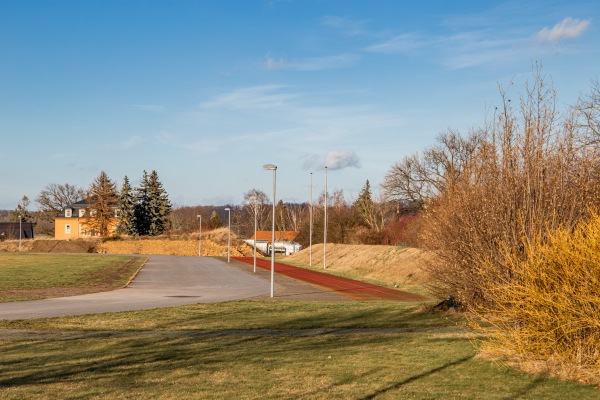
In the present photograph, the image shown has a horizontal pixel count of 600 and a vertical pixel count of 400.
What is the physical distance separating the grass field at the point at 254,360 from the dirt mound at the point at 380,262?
1514 cm

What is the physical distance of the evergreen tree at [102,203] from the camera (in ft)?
349

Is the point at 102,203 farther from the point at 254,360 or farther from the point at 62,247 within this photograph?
the point at 254,360

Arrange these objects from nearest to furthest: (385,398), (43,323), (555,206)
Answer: (385,398), (555,206), (43,323)

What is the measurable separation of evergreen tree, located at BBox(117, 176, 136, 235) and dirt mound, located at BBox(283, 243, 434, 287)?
1918 inches

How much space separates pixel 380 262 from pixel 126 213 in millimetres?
68083

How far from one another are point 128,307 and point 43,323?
4.98m

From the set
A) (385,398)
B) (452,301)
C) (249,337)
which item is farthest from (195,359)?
(452,301)

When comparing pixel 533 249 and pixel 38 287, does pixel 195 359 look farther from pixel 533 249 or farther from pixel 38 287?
pixel 38 287

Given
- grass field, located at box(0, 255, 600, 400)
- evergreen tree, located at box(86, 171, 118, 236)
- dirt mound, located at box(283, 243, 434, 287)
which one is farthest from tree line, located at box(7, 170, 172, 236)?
grass field, located at box(0, 255, 600, 400)

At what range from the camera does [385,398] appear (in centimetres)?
927

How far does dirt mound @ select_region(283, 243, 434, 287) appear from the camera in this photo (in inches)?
1559

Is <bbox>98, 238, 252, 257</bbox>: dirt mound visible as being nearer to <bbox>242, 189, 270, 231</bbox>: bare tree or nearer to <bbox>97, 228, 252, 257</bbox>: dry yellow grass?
<bbox>97, 228, 252, 257</bbox>: dry yellow grass

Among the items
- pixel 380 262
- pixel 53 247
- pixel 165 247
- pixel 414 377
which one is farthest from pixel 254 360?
pixel 53 247

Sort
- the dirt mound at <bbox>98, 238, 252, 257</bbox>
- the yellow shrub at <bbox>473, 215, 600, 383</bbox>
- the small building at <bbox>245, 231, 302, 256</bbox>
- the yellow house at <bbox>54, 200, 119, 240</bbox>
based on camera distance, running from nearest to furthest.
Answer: the yellow shrub at <bbox>473, 215, 600, 383</bbox>
the dirt mound at <bbox>98, 238, 252, 257</bbox>
the small building at <bbox>245, 231, 302, 256</bbox>
the yellow house at <bbox>54, 200, 119, 240</bbox>
